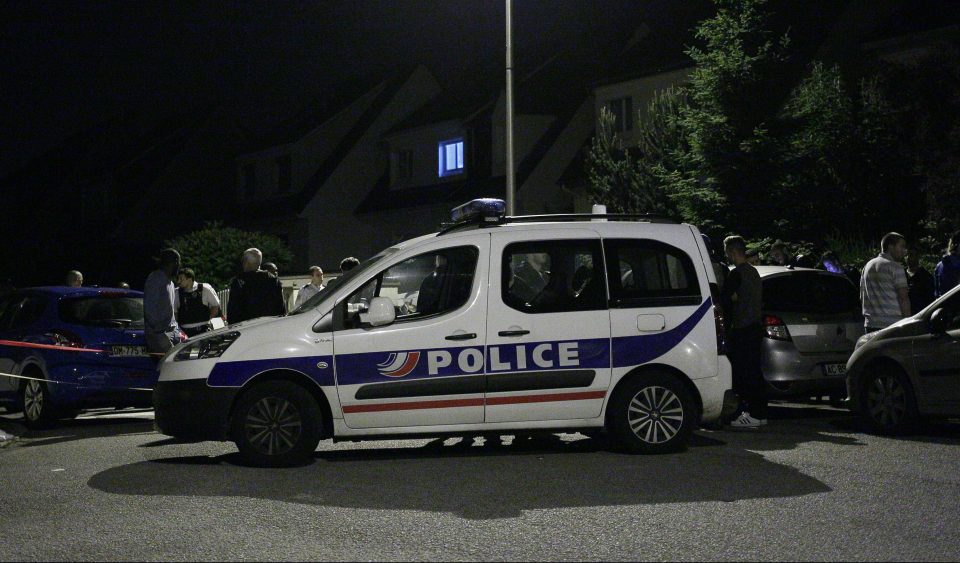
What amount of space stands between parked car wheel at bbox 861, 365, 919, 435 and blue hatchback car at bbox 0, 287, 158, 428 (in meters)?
7.33

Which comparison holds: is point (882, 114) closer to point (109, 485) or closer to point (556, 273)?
point (556, 273)

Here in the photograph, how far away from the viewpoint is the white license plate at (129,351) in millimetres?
12992

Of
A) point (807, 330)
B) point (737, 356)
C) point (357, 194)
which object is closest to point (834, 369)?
point (807, 330)

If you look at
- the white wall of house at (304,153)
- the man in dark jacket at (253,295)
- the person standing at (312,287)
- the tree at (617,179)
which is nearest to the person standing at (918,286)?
the person standing at (312,287)

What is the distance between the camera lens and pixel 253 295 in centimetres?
1253

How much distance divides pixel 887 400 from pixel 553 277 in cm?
359

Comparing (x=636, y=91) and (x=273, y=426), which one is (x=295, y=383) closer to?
(x=273, y=426)

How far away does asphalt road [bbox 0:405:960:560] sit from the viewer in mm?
6332

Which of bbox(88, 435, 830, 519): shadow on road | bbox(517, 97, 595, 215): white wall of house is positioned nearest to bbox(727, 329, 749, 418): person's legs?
bbox(88, 435, 830, 519): shadow on road

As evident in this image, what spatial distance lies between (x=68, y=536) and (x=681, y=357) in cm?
507

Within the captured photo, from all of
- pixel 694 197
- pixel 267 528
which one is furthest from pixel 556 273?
pixel 694 197

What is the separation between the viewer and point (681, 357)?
9.84 metres

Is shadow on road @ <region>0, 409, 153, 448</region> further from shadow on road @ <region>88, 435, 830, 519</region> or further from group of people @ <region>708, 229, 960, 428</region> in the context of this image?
group of people @ <region>708, 229, 960, 428</region>

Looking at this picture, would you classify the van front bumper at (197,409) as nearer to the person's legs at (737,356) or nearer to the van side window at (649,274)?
the van side window at (649,274)
